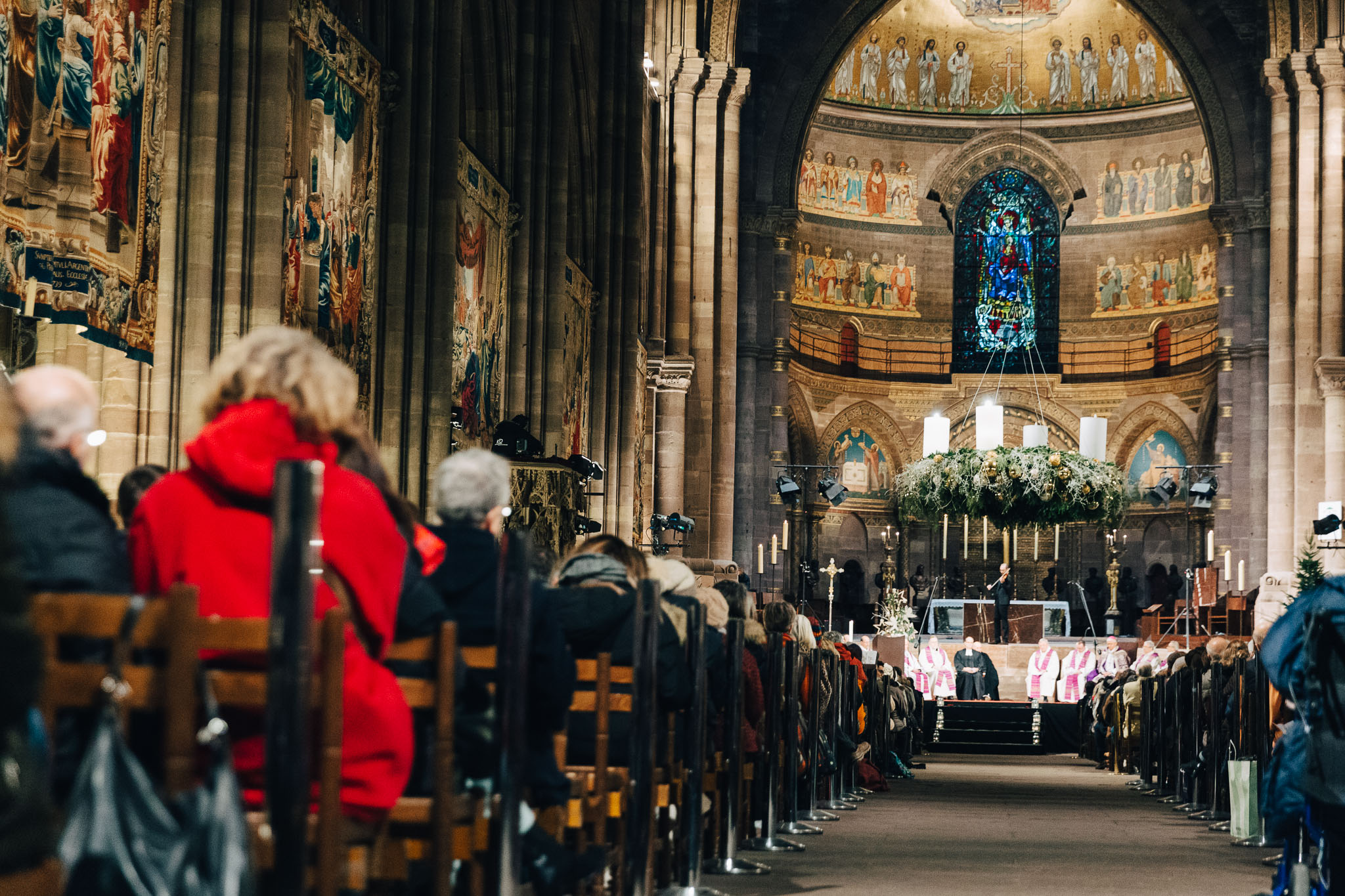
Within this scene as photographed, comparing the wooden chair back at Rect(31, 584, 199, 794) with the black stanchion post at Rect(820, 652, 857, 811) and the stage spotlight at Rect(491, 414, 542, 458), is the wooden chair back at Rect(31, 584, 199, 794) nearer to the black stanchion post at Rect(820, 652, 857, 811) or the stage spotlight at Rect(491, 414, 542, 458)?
the black stanchion post at Rect(820, 652, 857, 811)

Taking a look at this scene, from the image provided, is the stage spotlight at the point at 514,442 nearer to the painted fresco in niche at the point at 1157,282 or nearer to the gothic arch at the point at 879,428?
the gothic arch at the point at 879,428

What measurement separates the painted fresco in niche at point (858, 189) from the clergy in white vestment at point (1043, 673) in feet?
52.3

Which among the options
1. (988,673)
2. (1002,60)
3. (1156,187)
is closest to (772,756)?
(988,673)

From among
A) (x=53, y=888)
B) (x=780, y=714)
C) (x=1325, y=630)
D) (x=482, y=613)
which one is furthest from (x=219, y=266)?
(x=53, y=888)

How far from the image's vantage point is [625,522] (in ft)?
69.3

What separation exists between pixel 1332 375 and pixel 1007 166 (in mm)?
14092

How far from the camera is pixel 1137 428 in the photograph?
1566 inches

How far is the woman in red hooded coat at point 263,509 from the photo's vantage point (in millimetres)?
3076

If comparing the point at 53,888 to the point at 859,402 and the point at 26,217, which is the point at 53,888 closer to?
the point at 26,217

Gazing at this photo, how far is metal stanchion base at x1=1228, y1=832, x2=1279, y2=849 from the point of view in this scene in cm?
1004

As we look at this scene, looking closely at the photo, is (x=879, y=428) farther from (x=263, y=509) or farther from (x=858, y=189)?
(x=263, y=509)

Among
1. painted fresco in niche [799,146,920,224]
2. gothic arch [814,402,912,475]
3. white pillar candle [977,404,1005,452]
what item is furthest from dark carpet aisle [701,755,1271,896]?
painted fresco in niche [799,146,920,224]

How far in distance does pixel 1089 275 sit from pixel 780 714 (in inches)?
1290

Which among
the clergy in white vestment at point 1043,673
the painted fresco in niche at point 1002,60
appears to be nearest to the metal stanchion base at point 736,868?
the clergy in white vestment at point 1043,673
